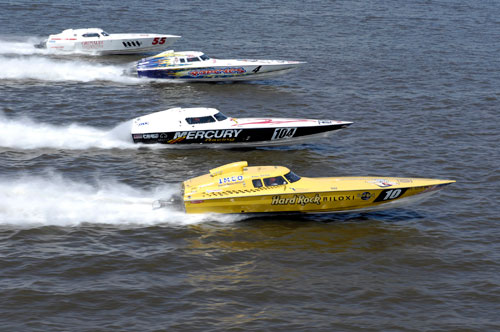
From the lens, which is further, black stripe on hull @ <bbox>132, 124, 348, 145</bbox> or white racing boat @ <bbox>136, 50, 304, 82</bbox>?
white racing boat @ <bbox>136, 50, 304, 82</bbox>

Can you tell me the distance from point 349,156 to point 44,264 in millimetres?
13477

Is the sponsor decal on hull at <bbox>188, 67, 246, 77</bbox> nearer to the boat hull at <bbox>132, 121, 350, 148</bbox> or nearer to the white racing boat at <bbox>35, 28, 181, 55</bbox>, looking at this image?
the white racing boat at <bbox>35, 28, 181, 55</bbox>

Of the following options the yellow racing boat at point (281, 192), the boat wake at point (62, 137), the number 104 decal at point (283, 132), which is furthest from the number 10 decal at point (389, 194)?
the boat wake at point (62, 137)

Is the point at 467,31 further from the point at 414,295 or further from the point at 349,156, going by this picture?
the point at 414,295

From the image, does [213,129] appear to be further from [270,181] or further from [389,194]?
[389,194]

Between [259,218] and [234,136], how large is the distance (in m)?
6.84

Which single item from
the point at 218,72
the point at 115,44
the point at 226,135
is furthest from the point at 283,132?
the point at 115,44

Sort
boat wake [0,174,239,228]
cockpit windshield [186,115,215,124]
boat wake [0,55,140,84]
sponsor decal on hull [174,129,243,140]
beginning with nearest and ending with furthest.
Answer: boat wake [0,174,239,228] → sponsor decal on hull [174,129,243,140] → cockpit windshield [186,115,215,124] → boat wake [0,55,140,84]

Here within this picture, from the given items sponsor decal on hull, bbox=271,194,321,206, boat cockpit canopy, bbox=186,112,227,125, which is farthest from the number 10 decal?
boat cockpit canopy, bbox=186,112,227,125

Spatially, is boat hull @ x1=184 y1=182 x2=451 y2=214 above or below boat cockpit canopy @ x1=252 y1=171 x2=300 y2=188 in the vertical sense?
below

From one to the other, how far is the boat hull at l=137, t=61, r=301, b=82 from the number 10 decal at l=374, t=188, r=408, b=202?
1814 cm

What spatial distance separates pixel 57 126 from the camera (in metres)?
28.4

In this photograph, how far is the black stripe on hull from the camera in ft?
85.9

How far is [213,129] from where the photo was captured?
26172mm
